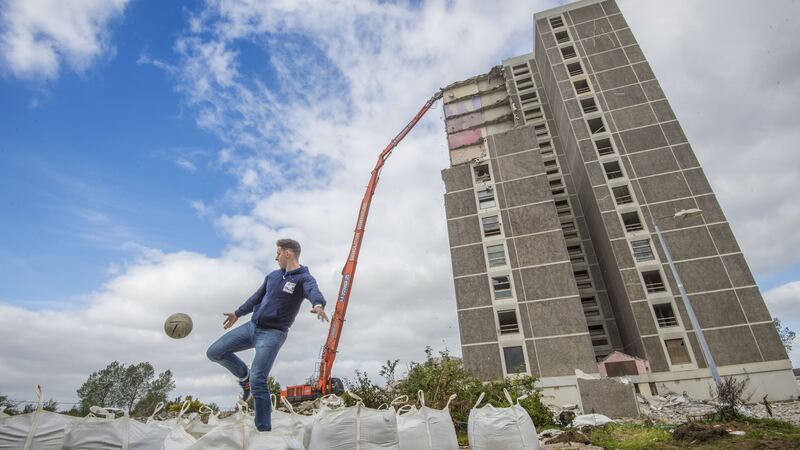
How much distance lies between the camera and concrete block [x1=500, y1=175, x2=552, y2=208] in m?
31.0

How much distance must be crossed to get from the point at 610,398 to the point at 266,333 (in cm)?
1775

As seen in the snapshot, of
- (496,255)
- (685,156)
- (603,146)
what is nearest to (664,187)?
(685,156)

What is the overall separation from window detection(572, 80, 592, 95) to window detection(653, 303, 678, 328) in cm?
1986

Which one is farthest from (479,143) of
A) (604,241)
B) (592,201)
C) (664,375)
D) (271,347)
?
(271,347)

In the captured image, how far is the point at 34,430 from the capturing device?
3.05 m

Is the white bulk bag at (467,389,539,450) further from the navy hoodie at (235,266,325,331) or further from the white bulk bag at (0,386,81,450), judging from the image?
the white bulk bag at (0,386,81,450)

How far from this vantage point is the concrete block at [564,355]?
958 inches

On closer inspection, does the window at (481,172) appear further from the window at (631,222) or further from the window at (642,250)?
the window at (642,250)

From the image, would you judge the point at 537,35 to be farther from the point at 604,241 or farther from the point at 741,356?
the point at 741,356

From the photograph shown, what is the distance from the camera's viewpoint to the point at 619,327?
3241cm

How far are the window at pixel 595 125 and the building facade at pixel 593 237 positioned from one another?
167mm

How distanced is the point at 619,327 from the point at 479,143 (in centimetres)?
1974

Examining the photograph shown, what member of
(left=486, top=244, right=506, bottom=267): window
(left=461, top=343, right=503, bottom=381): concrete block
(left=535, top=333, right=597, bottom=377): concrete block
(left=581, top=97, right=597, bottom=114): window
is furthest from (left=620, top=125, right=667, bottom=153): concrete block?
(left=461, top=343, right=503, bottom=381): concrete block

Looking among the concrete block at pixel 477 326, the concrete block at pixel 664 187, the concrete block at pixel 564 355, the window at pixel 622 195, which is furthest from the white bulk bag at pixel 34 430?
the concrete block at pixel 664 187
